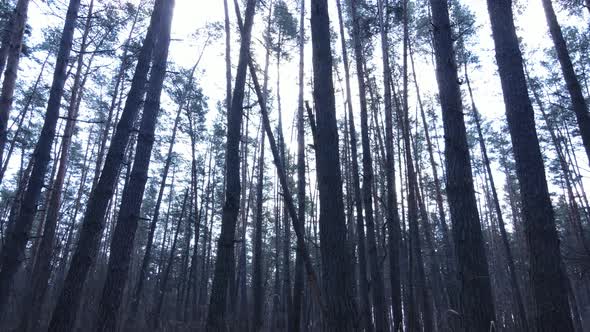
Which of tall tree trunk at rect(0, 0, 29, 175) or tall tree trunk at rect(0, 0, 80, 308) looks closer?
tall tree trunk at rect(0, 0, 80, 308)

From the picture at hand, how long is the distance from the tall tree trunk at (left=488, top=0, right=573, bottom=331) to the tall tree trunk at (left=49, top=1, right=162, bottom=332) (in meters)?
4.79

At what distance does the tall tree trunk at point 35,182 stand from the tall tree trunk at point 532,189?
698cm

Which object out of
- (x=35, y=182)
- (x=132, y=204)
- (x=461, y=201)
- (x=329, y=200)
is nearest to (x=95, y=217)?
(x=132, y=204)

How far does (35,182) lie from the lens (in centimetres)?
594

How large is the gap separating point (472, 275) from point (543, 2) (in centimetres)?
779

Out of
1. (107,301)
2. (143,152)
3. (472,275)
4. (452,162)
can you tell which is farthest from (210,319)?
(452,162)

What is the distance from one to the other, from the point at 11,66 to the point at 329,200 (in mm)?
7873

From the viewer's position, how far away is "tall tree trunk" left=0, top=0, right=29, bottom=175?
7047 millimetres

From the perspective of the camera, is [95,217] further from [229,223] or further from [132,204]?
[229,223]

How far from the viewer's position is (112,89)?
14992 millimetres

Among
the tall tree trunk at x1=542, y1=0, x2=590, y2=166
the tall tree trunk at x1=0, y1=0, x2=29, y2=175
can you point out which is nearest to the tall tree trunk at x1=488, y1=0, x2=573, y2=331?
the tall tree trunk at x1=542, y1=0, x2=590, y2=166

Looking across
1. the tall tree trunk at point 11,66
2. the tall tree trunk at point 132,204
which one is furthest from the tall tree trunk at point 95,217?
the tall tree trunk at point 11,66

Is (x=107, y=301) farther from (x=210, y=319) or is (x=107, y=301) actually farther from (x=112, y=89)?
(x=112, y=89)

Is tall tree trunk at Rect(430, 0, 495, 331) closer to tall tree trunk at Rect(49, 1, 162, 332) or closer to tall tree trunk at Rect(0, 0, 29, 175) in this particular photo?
tall tree trunk at Rect(49, 1, 162, 332)
